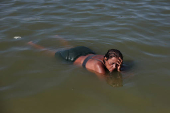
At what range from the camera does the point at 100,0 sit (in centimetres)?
919

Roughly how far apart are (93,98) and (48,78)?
1132 mm

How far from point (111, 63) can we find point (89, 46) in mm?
1728

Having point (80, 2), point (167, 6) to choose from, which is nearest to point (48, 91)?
point (80, 2)

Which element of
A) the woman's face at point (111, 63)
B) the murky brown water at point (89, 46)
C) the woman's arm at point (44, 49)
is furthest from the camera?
the woman's arm at point (44, 49)

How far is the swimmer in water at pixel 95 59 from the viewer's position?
3.81 m

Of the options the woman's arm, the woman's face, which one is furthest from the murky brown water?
the woman's face

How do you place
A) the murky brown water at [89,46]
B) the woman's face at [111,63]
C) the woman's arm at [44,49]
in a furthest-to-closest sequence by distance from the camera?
the woman's arm at [44,49]
the woman's face at [111,63]
the murky brown water at [89,46]

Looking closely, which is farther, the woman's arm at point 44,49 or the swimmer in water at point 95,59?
the woman's arm at point 44,49

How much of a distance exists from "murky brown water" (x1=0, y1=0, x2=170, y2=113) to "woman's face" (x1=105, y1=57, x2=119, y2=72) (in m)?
0.27

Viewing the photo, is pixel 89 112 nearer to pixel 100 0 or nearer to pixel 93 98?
pixel 93 98

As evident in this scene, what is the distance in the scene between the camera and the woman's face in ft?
12.3

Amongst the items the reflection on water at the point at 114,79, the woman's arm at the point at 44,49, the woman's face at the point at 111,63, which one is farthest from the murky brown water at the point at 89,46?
the woman's face at the point at 111,63

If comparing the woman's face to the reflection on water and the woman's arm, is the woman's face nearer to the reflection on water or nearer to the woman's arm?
the reflection on water

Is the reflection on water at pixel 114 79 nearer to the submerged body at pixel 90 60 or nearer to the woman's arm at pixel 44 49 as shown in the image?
the submerged body at pixel 90 60
